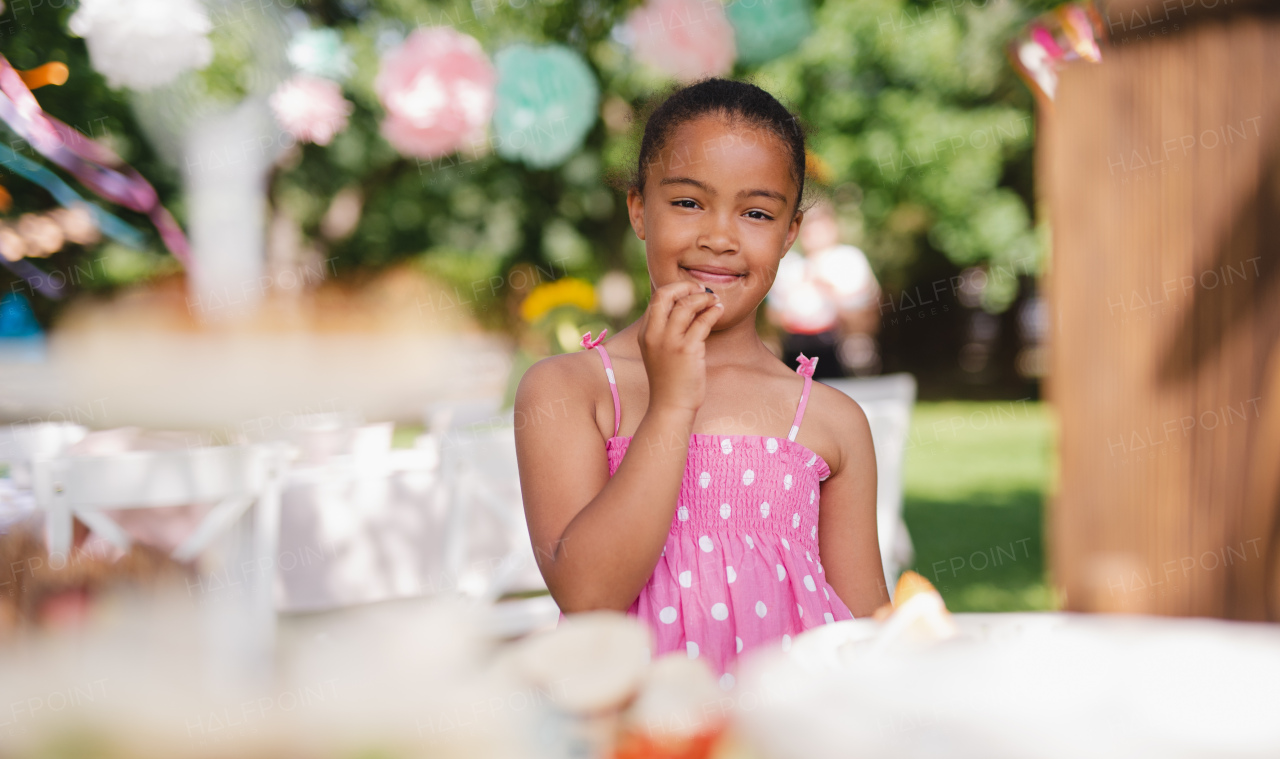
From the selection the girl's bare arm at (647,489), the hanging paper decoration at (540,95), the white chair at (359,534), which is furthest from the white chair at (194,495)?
the hanging paper decoration at (540,95)

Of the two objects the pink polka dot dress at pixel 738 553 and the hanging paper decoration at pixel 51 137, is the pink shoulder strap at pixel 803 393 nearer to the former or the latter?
the pink polka dot dress at pixel 738 553

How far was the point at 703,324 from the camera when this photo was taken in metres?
1.13

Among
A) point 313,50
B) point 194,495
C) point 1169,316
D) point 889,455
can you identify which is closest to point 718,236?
point 1169,316

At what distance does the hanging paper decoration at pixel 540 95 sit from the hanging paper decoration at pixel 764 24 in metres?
0.98

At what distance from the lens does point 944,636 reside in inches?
25.8

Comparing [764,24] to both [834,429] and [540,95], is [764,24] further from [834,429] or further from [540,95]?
[834,429]

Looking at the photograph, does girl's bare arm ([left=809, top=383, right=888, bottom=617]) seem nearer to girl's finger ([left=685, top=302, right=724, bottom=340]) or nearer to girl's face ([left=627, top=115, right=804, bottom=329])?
girl's face ([left=627, top=115, right=804, bottom=329])

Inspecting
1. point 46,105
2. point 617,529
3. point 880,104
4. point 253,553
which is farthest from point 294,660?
point 880,104

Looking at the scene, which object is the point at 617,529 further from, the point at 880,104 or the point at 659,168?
the point at 880,104

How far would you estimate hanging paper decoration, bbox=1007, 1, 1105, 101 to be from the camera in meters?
0.92

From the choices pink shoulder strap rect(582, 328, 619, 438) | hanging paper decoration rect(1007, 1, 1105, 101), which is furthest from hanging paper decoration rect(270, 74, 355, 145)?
hanging paper decoration rect(1007, 1, 1105, 101)

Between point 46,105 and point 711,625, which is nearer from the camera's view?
point 711,625

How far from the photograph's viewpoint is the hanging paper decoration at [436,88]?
514 cm

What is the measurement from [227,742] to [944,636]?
1.51ft
